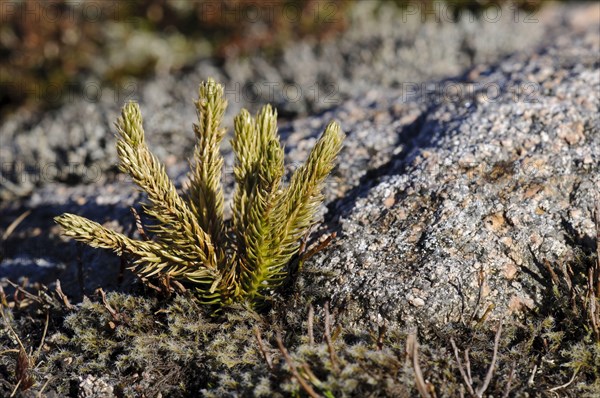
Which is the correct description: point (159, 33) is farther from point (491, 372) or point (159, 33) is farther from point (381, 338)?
point (491, 372)

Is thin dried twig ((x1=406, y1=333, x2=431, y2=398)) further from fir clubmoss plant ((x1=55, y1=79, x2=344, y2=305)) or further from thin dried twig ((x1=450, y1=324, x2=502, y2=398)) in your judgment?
fir clubmoss plant ((x1=55, y1=79, x2=344, y2=305))

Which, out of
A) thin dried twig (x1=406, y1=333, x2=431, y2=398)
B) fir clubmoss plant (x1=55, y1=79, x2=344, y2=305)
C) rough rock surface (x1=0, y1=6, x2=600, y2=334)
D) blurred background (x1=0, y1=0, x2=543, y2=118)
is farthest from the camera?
blurred background (x1=0, y1=0, x2=543, y2=118)

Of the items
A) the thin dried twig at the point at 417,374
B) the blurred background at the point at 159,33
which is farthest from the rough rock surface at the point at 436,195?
the blurred background at the point at 159,33

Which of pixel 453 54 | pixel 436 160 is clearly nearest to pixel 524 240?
pixel 436 160

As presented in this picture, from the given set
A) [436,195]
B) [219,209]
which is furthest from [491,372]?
[219,209]

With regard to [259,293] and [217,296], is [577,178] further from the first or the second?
[217,296]

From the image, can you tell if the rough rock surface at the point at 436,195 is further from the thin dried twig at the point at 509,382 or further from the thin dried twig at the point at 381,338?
the thin dried twig at the point at 509,382

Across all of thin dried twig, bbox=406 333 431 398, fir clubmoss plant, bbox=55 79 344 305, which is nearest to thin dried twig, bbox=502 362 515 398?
thin dried twig, bbox=406 333 431 398
